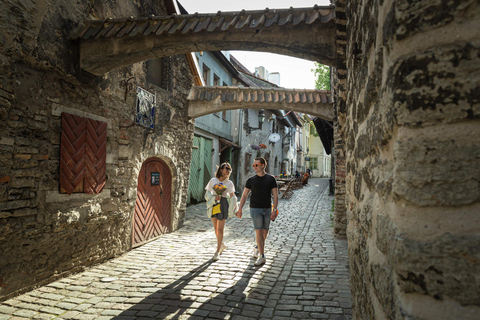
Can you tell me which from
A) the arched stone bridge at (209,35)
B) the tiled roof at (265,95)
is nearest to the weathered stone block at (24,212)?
the arched stone bridge at (209,35)

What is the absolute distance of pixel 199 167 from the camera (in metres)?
13.0

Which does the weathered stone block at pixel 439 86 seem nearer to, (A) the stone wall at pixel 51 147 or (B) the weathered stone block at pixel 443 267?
(B) the weathered stone block at pixel 443 267

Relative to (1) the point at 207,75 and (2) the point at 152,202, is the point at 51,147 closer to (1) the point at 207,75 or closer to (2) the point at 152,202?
(2) the point at 152,202

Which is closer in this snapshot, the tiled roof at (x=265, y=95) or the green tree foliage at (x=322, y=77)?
the tiled roof at (x=265, y=95)

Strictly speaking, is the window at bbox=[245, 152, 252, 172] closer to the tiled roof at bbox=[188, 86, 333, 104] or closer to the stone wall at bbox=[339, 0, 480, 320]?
the tiled roof at bbox=[188, 86, 333, 104]

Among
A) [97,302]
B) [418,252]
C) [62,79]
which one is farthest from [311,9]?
[97,302]

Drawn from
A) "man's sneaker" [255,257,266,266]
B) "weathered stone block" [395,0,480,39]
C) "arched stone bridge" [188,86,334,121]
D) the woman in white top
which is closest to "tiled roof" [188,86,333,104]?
"arched stone bridge" [188,86,334,121]

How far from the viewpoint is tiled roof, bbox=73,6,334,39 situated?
4098mm

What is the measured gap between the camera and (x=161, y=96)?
6859 mm

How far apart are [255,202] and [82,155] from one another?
8.34 ft

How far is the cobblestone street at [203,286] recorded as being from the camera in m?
3.39

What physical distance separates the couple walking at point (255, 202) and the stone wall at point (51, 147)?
156cm

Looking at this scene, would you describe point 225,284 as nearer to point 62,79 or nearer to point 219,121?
point 62,79

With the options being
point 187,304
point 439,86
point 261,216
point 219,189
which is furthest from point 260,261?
point 439,86
